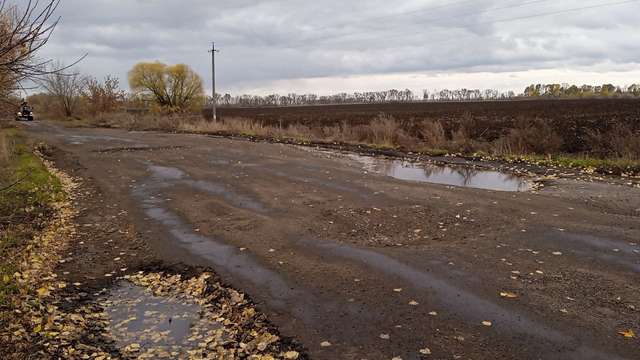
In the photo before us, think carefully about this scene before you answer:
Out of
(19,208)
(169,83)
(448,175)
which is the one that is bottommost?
(19,208)

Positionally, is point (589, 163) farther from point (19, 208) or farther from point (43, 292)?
point (19, 208)

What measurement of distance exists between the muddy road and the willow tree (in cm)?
4677

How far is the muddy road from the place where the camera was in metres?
5.24

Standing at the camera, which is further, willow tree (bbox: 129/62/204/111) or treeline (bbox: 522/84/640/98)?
treeline (bbox: 522/84/640/98)

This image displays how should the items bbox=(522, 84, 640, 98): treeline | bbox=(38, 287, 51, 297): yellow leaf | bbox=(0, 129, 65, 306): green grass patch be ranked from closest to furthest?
bbox=(38, 287, 51, 297): yellow leaf → bbox=(0, 129, 65, 306): green grass patch → bbox=(522, 84, 640, 98): treeline

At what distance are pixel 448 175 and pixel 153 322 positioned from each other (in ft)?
43.0

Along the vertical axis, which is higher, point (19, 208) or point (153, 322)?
point (19, 208)

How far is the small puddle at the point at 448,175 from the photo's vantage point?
15.0 m

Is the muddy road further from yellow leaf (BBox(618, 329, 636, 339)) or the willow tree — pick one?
the willow tree

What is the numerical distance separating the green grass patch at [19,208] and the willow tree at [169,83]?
1760 inches

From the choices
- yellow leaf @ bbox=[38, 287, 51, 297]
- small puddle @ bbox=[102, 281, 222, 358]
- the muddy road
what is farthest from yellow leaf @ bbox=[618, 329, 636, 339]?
yellow leaf @ bbox=[38, 287, 51, 297]

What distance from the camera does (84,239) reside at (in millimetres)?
9219

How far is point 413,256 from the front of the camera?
25.5 ft

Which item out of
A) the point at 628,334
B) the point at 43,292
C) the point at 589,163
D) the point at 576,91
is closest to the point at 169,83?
the point at 589,163
